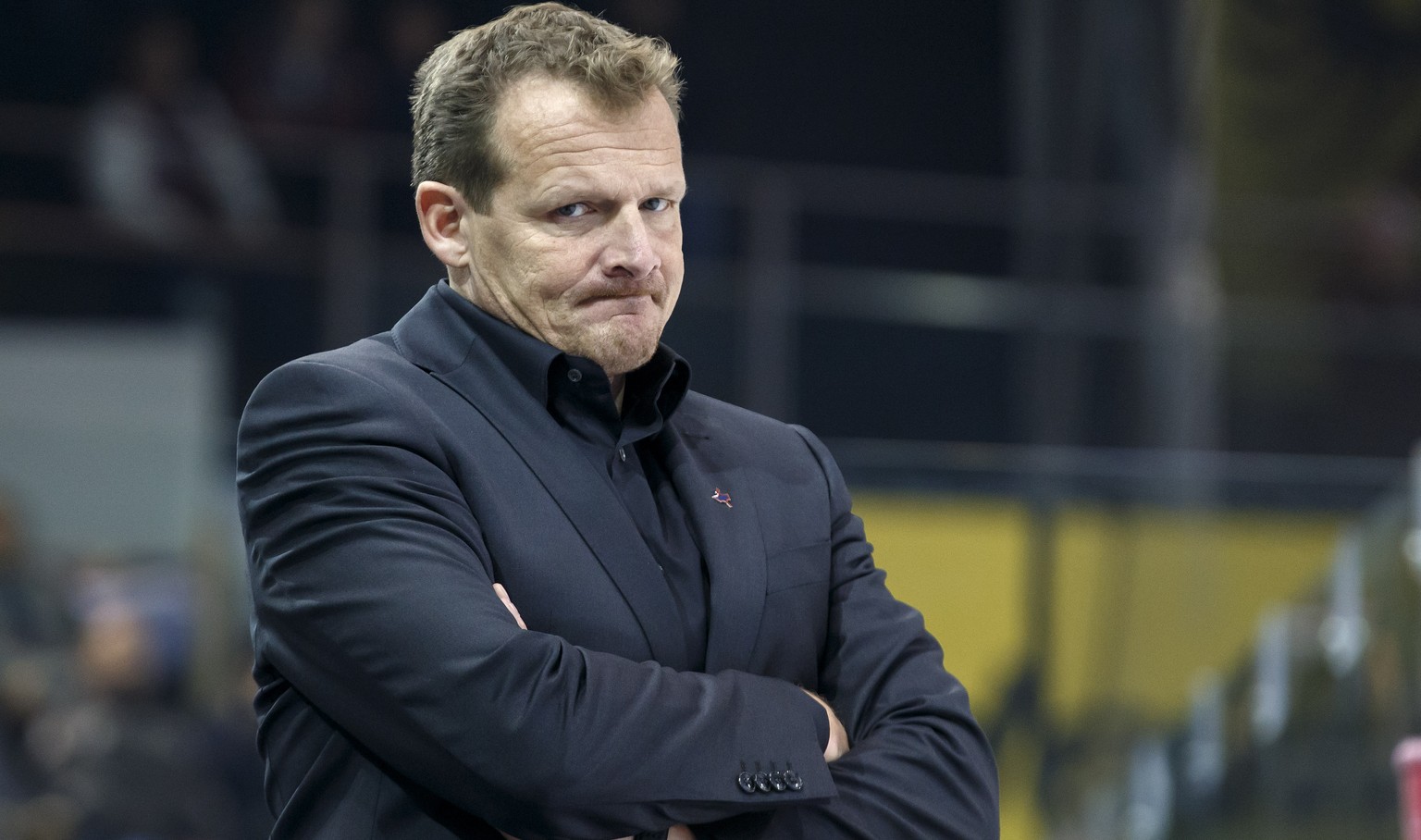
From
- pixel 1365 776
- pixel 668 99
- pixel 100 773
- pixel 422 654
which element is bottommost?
pixel 100 773

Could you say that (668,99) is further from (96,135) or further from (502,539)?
(96,135)

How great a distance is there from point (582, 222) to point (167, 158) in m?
5.12

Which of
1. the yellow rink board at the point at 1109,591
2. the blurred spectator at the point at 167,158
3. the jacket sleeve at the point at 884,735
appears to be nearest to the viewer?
the jacket sleeve at the point at 884,735

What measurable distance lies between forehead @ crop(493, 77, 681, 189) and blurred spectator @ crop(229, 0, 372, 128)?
5.54 m

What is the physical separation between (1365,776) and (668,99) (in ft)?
9.73

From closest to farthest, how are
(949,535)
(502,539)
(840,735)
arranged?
1. (502,539)
2. (840,735)
3. (949,535)

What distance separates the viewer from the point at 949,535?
4.61 m

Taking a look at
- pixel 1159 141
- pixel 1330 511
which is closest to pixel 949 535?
pixel 1330 511

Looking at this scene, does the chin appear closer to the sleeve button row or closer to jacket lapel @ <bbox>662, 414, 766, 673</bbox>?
jacket lapel @ <bbox>662, 414, 766, 673</bbox>

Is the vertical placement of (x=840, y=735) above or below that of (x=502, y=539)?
below

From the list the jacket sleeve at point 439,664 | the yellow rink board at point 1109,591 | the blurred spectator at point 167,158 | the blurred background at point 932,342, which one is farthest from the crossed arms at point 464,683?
the blurred spectator at point 167,158

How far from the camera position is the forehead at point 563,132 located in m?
1.67

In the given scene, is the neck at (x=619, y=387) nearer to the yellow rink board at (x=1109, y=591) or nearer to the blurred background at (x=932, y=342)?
the blurred background at (x=932, y=342)

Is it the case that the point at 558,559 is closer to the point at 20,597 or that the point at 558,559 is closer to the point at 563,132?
the point at 563,132
